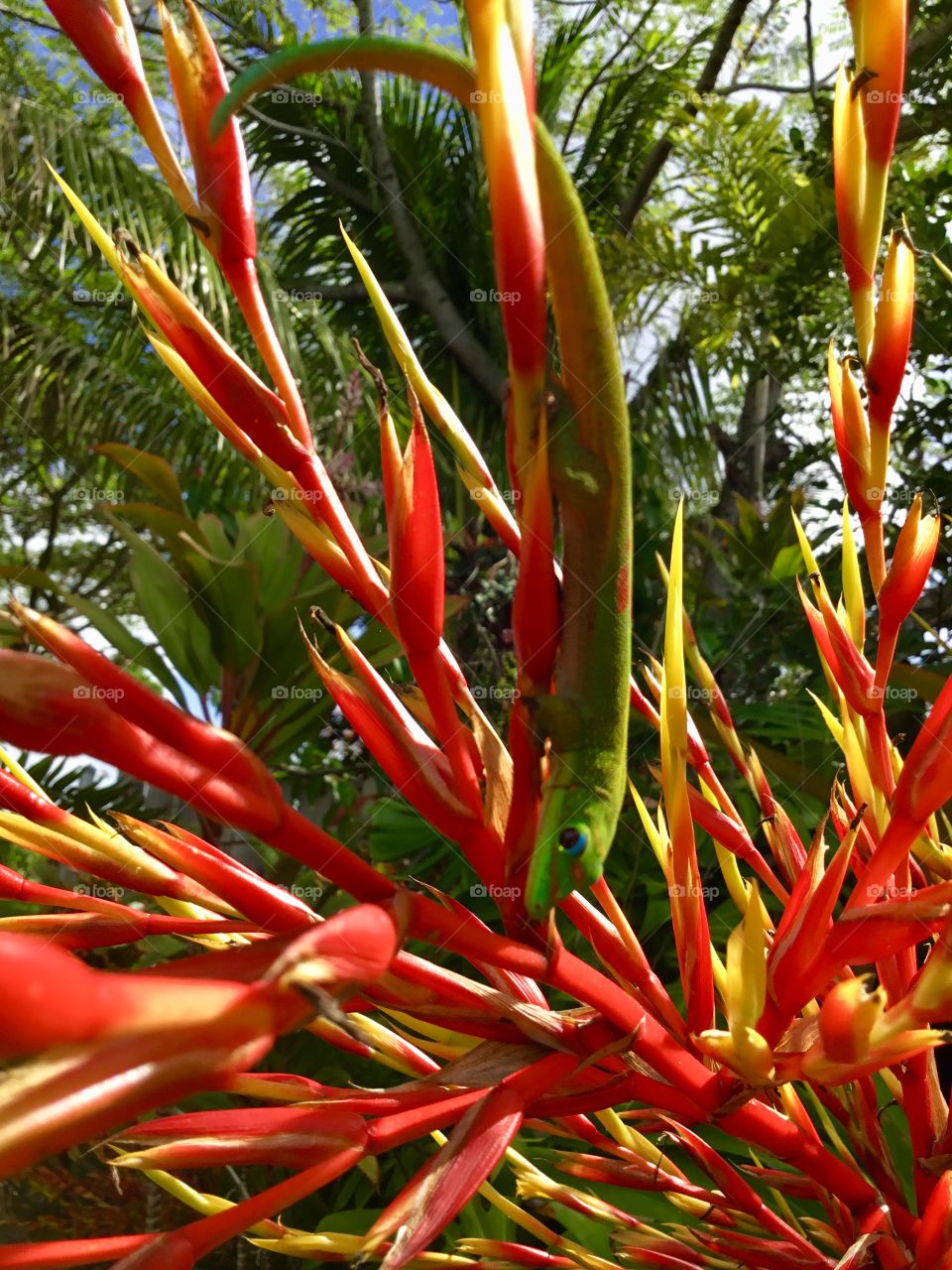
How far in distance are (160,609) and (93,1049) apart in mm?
1259

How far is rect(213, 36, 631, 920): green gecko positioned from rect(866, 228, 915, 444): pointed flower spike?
6.1 inches

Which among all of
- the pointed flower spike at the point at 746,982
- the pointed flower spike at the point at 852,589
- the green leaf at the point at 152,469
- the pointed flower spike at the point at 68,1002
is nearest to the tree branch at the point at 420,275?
the green leaf at the point at 152,469

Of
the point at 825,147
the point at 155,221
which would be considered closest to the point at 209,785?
the point at 825,147

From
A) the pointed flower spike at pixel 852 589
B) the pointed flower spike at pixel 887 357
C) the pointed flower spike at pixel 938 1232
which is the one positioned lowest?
the pointed flower spike at pixel 938 1232

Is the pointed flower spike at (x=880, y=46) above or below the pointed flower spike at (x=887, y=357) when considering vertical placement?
above

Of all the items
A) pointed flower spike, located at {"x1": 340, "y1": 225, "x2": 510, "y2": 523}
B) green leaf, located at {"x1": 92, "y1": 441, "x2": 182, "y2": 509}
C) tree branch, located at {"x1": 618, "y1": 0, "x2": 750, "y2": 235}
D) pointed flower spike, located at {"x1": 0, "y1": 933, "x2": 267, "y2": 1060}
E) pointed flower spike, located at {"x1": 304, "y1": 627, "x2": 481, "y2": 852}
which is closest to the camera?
pointed flower spike, located at {"x1": 0, "y1": 933, "x2": 267, "y2": 1060}

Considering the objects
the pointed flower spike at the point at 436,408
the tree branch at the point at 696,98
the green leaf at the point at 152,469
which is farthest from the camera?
the tree branch at the point at 696,98

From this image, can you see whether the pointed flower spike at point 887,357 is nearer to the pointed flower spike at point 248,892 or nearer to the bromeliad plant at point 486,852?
the bromeliad plant at point 486,852

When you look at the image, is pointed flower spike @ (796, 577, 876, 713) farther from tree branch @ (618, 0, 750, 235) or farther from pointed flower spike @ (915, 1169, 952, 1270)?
tree branch @ (618, 0, 750, 235)

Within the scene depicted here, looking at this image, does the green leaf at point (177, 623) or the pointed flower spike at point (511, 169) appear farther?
the green leaf at point (177, 623)

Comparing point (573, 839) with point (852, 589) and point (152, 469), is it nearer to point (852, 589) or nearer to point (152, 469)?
point (852, 589)

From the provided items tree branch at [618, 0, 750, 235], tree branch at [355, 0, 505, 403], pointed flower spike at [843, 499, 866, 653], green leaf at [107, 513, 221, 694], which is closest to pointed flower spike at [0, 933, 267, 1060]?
pointed flower spike at [843, 499, 866, 653]

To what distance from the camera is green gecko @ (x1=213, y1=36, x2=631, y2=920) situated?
7.0 inches

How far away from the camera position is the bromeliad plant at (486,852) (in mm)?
162
